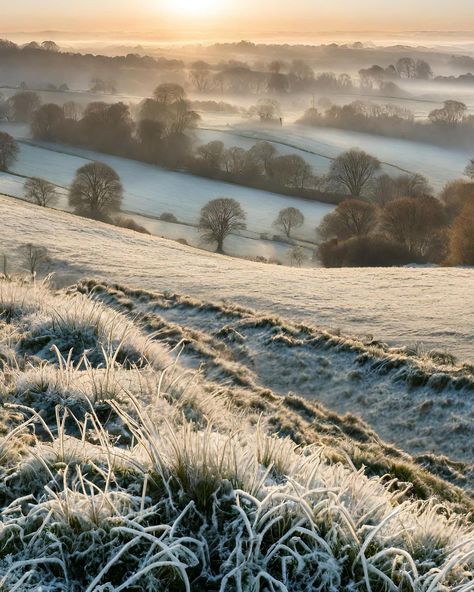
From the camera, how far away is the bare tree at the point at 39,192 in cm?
7169

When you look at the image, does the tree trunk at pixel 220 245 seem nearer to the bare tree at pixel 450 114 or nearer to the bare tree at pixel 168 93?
the bare tree at pixel 168 93

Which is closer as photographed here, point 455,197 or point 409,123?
point 455,197

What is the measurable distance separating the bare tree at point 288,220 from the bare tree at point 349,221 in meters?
2.93

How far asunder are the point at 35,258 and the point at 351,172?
248 feet

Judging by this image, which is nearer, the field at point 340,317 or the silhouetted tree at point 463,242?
the field at point 340,317

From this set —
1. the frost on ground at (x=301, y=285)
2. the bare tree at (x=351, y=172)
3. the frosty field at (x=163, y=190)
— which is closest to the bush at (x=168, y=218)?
the frosty field at (x=163, y=190)

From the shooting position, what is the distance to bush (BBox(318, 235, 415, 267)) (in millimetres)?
60719

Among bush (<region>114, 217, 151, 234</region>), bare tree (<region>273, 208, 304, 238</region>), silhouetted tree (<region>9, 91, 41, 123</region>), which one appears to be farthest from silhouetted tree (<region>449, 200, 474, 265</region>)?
silhouetted tree (<region>9, 91, 41, 123</region>)

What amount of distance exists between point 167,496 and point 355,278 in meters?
23.2

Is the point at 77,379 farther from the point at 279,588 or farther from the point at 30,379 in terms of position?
the point at 279,588

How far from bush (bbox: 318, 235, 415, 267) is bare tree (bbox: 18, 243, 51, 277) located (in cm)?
3845

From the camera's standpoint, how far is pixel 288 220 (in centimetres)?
7581

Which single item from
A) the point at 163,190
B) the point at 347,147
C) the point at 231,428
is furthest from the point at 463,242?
the point at 347,147

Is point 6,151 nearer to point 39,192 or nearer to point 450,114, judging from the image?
point 39,192
